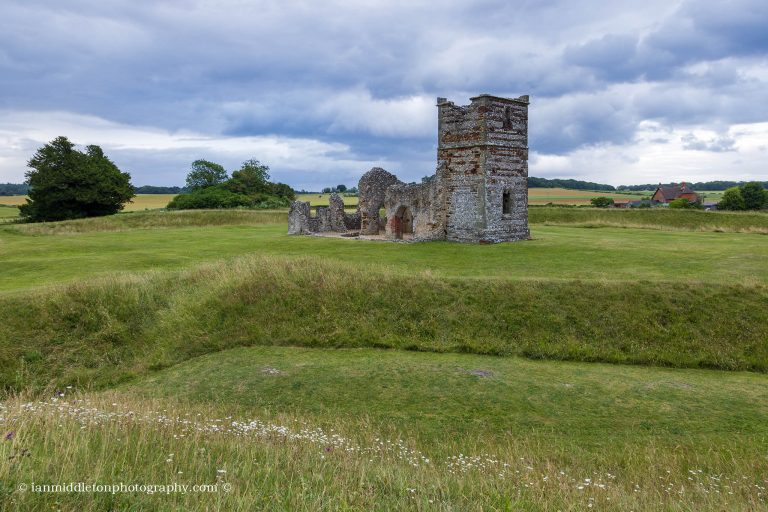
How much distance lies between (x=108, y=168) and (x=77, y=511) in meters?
65.0

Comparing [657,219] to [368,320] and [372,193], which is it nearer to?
[372,193]

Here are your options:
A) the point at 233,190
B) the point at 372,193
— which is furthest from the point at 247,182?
the point at 372,193

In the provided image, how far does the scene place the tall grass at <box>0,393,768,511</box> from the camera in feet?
16.8

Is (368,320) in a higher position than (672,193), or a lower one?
lower

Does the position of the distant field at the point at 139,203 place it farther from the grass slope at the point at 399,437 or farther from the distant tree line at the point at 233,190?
the grass slope at the point at 399,437

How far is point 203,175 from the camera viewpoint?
343 ft

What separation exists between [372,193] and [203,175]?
76.8m

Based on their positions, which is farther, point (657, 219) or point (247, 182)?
point (247, 182)

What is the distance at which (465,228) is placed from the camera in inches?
1170

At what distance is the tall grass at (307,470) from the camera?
5.11m

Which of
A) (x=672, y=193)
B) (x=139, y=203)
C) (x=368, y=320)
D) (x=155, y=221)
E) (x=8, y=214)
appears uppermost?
(x=672, y=193)

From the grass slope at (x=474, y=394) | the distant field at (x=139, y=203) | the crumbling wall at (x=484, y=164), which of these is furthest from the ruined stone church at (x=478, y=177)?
the distant field at (x=139, y=203)

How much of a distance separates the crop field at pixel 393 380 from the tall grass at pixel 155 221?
1921cm

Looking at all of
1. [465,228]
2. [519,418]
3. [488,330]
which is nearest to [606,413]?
[519,418]
